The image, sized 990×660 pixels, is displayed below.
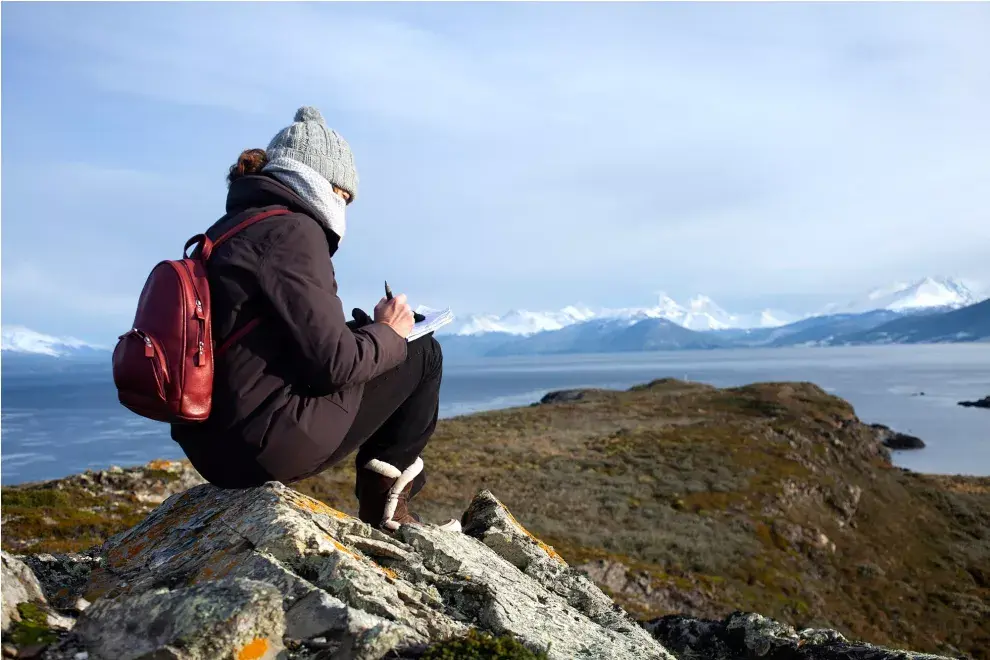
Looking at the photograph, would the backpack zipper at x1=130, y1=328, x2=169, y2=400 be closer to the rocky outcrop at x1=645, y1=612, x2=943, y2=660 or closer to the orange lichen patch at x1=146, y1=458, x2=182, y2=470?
the rocky outcrop at x1=645, y1=612, x2=943, y2=660

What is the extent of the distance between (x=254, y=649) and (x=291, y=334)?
5.23ft

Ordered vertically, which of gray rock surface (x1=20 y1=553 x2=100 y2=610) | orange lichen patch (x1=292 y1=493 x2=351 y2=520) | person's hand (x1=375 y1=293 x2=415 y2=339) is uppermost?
person's hand (x1=375 y1=293 x2=415 y2=339)

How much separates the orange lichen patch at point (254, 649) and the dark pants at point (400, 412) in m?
1.60

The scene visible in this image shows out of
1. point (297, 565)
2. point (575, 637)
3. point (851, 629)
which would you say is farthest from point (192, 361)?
point (851, 629)

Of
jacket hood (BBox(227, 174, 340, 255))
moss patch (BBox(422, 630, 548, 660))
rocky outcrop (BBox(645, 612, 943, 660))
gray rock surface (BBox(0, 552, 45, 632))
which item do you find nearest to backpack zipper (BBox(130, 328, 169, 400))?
jacket hood (BBox(227, 174, 340, 255))

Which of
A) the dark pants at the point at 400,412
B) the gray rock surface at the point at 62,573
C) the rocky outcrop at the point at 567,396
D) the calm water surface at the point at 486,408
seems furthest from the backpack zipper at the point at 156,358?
the rocky outcrop at the point at 567,396

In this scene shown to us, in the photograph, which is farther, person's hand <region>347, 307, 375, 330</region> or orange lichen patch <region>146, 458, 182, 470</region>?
orange lichen patch <region>146, 458, 182, 470</region>

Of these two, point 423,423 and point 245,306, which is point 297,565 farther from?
point 423,423

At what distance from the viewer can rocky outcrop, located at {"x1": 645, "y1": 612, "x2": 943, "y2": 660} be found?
5176mm

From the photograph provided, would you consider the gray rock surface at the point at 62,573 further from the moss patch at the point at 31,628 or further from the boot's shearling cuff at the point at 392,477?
the boot's shearling cuff at the point at 392,477

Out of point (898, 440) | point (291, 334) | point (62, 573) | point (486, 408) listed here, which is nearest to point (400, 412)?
point (291, 334)

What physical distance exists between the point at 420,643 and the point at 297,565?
0.84m

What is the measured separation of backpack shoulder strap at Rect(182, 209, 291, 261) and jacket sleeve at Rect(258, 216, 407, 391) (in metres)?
0.14

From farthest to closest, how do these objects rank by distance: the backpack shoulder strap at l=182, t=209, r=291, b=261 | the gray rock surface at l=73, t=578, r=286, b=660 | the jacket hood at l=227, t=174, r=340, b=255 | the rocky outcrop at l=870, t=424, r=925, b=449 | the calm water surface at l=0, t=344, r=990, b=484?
1. the rocky outcrop at l=870, t=424, r=925, b=449
2. the calm water surface at l=0, t=344, r=990, b=484
3. the jacket hood at l=227, t=174, r=340, b=255
4. the backpack shoulder strap at l=182, t=209, r=291, b=261
5. the gray rock surface at l=73, t=578, r=286, b=660
